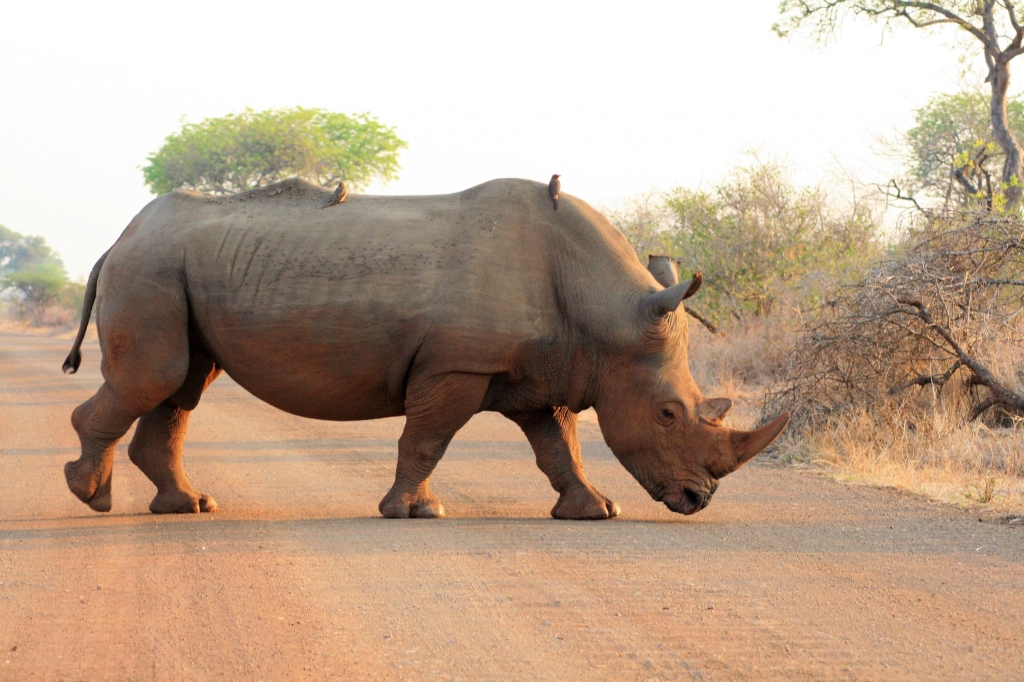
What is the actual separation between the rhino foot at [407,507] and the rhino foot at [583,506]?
0.72 metres

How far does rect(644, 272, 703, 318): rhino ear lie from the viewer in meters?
6.62

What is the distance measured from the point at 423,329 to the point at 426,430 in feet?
1.90

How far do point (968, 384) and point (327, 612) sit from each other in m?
6.94

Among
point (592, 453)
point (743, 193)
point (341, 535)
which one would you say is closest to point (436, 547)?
point (341, 535)

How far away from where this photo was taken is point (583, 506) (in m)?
6.95

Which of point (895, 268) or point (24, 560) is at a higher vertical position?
point (895, 268)

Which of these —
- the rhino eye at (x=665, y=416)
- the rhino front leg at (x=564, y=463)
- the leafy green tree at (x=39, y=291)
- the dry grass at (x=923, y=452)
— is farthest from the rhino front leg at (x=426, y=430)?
the leafy green tree at (x=39, y=291)

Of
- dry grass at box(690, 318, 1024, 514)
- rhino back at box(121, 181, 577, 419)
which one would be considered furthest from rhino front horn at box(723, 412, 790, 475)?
dry grass at box(690, 318, 1024, 514)

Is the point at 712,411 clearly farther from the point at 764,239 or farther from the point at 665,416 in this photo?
the point at 764,239

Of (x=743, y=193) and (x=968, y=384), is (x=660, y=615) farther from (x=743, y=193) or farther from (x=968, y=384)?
(x=743, y=193)

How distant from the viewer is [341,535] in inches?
251

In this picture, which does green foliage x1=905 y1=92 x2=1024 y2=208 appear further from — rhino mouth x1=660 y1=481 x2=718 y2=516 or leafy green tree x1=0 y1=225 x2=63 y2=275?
leafy green tree x1=0 y1=225 x2=63 y2=275

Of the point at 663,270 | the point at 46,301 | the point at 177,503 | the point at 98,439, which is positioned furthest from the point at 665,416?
the point at 46,301

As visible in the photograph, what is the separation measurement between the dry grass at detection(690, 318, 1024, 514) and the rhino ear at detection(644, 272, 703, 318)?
224cm
